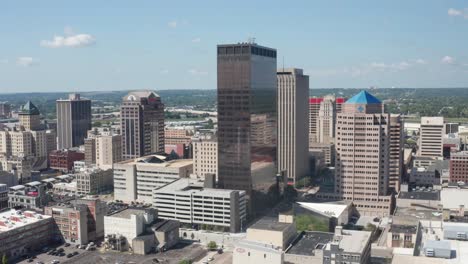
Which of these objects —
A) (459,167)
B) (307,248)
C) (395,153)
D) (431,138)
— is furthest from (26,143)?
(459,167)

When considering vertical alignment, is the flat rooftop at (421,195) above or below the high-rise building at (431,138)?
below

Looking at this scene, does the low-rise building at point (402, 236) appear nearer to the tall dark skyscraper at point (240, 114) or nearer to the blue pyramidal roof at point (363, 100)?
the tall dark skyscraper at point (240, 114)

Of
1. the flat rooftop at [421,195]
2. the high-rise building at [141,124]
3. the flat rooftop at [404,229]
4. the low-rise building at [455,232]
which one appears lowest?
the flat rooftop at [404,229]

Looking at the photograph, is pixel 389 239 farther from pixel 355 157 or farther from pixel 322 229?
pixel 355 157

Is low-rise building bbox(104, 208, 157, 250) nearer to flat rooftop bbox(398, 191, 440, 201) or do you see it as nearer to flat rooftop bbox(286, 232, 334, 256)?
flat rooftop bbox(286, 232, 334, 256)

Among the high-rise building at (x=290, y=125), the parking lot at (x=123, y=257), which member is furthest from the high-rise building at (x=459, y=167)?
the parking lot at (x=123, y=257)
